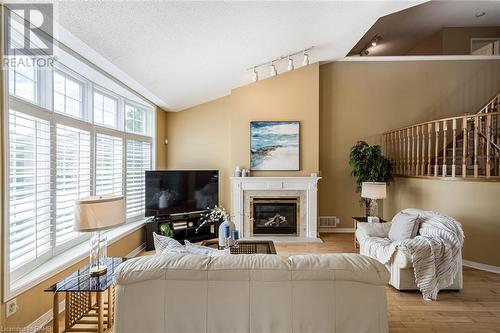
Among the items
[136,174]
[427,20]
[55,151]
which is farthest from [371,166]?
[55,151]

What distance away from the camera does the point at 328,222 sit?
5363 mm

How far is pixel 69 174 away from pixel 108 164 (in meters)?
0.84

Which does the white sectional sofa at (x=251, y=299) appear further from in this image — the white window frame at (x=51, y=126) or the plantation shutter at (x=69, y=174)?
the plantation shutter at (x=69, y=174)

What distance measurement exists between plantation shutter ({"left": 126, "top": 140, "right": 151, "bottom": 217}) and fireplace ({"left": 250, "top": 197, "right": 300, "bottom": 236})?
83.3 inches

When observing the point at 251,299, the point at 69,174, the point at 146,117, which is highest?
the point at 146,117

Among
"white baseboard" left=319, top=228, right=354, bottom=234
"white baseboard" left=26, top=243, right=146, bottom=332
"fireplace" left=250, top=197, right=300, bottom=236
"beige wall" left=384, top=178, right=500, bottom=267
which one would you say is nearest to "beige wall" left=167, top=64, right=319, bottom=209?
"fireplace" left=250, top=197, right=300, bottom=236

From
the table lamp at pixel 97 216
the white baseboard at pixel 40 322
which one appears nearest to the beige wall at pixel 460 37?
the table lamp at pixel 97 216

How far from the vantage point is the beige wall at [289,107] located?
4922 mm

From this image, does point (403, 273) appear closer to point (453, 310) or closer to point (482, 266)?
point (453, 310)

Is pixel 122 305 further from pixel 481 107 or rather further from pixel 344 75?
pixel 481 107

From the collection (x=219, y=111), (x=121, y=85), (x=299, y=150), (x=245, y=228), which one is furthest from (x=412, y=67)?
(x=121, y=85)

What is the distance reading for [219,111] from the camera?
538cm

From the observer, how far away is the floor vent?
5.36 metres

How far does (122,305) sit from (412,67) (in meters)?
6.58
